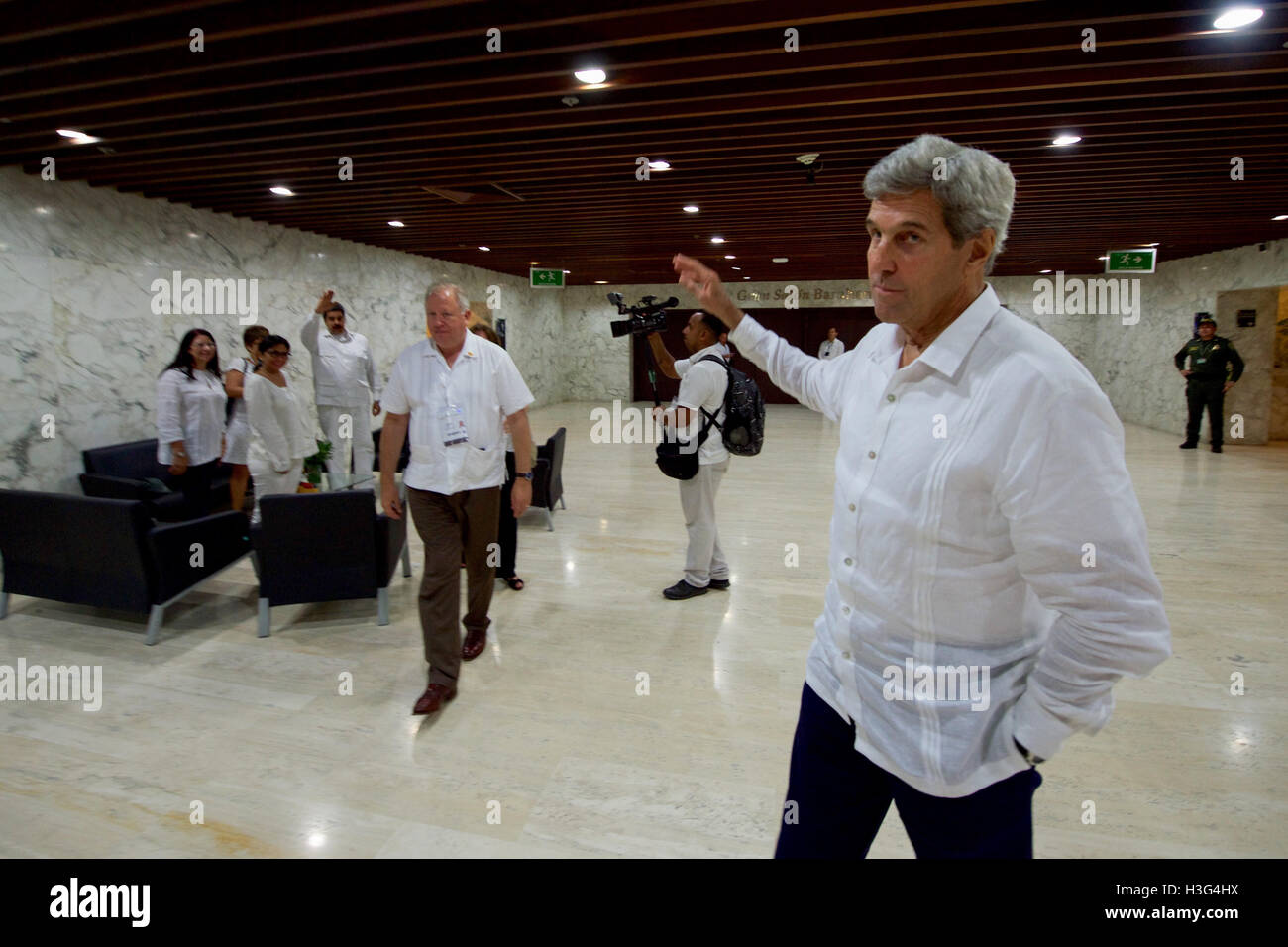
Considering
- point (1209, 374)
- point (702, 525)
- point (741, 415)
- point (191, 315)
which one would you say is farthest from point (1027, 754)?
point (1209, 374)

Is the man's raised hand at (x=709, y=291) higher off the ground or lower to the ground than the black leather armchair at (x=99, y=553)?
higher

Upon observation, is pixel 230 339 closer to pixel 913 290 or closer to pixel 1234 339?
pixel 913 290

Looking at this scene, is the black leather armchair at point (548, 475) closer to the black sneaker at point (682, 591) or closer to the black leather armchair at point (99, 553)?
the black sneaker at point (682, 591)

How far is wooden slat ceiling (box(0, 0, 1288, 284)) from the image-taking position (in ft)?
10.9

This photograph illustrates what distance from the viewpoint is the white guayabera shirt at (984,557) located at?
3.17 ft

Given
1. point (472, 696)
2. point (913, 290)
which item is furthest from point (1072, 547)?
point (472, 696)

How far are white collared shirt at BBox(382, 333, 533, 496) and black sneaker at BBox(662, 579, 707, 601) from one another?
1.69 meters

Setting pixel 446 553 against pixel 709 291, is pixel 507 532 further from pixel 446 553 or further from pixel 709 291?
pixel 709 291

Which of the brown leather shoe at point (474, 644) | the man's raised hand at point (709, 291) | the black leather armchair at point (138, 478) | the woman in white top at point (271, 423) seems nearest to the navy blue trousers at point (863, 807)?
the man's raised hand at point (709, 291)

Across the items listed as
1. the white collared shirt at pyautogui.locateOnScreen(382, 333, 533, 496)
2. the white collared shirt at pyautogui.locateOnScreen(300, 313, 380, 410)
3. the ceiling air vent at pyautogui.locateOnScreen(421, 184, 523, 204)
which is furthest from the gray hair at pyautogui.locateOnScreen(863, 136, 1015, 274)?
the white collared shirt at pyautogui.locateOnScreen(300, 313, 380, 410)

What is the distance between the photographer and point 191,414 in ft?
17.4

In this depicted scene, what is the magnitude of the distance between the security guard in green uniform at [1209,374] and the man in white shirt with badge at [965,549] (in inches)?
472

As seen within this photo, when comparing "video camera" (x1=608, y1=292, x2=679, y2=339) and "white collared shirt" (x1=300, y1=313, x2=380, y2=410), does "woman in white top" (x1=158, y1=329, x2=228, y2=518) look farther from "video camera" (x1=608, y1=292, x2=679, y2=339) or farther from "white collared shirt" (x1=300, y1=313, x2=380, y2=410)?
"video camera" (x1=608, y1=292, x2=679, y2=339)

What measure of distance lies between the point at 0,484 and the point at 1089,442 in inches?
296
